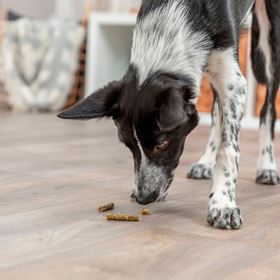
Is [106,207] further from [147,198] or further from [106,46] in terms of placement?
[106,46]

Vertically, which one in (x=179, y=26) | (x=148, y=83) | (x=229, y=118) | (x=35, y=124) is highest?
(x=179, y=26)

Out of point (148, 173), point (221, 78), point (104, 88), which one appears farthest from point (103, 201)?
point (221, 78)

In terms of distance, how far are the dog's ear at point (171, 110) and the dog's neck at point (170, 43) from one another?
21 centimetres

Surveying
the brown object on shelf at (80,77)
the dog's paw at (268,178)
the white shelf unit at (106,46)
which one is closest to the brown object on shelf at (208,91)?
the white shelf unit at (106,46)

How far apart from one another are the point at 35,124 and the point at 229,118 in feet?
8.18

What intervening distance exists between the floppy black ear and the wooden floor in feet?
1.03

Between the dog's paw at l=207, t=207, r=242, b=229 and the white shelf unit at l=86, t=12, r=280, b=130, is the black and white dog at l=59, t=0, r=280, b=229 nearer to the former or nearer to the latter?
the dog's paw at l=207, t=207, r=242, b=229

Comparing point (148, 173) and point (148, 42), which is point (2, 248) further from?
point (148, 42)

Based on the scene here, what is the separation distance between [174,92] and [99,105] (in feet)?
0.83

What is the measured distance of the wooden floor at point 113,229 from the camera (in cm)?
150

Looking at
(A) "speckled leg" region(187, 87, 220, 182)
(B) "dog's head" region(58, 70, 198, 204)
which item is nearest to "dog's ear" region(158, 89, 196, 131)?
(B) "dog's head" region(58, 70, 198, 204)

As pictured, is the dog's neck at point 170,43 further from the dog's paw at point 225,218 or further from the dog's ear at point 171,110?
the dog's paw at point 225,218

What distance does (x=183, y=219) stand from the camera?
202cm

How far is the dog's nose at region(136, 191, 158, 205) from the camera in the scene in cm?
204
